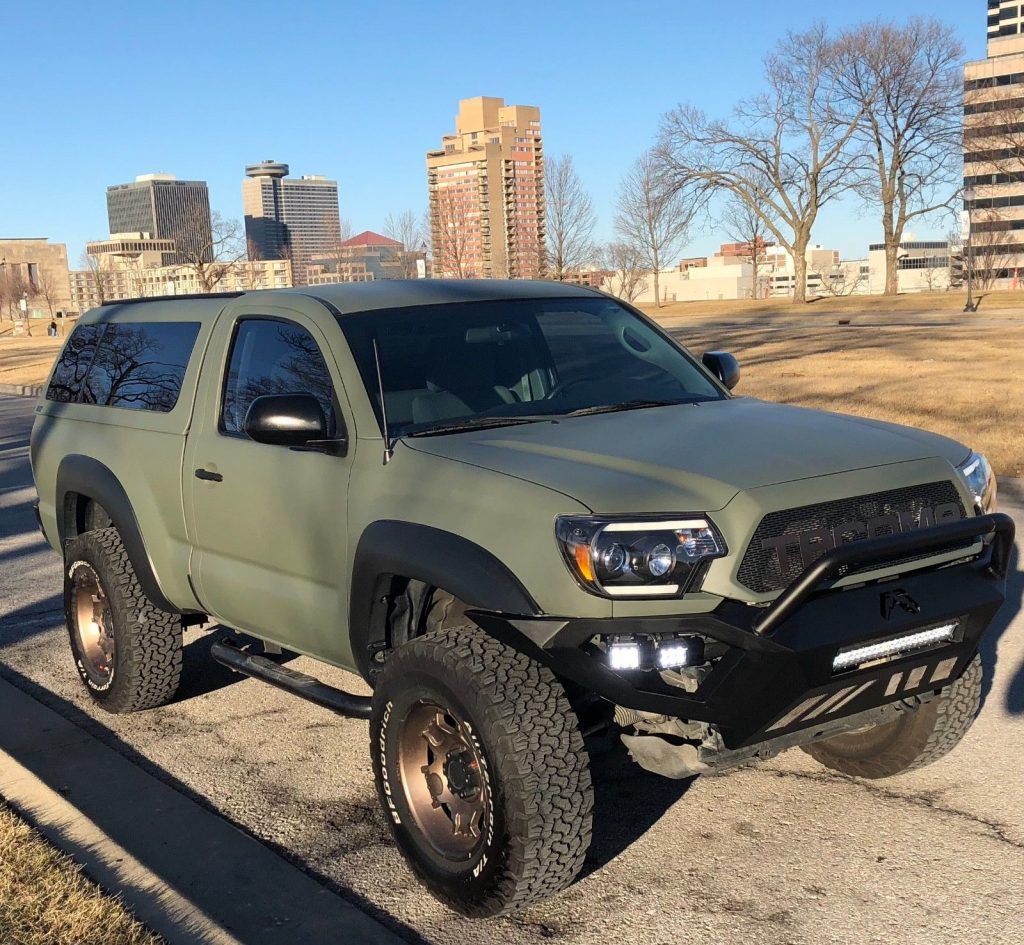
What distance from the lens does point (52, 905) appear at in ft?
11.7

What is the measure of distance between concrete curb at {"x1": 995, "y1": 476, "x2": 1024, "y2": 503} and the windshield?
5.49m

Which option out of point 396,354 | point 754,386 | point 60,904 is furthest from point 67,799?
point 754,386

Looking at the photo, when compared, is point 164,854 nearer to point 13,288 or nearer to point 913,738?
point 913,738

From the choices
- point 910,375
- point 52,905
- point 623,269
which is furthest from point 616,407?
point 623,269

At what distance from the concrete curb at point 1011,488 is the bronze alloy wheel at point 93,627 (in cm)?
688

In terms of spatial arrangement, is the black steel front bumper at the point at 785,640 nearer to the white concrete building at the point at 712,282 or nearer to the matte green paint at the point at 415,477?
the matte green paint at the point at 415,477

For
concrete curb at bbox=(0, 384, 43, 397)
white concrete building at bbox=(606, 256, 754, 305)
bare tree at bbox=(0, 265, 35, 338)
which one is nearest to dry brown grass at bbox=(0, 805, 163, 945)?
concrete curb at bbox=(0, 384, 43, 397)

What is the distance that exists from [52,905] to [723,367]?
3.38m

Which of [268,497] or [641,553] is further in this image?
[268,497]

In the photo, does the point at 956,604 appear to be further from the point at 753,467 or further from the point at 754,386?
the point at 754,386

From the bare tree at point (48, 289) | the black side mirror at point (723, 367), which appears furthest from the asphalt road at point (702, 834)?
the bare tree at point (48, 289)

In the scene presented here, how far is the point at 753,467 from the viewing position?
358 centimetres

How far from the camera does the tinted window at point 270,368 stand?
4598 millimetres

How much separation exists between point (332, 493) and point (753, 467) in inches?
60.0
